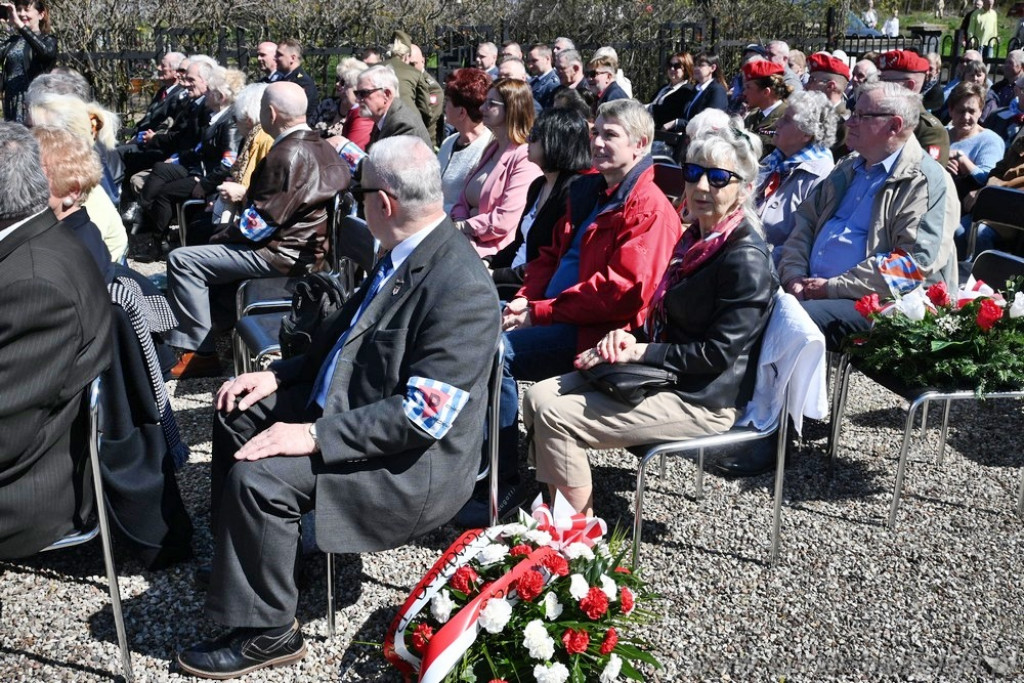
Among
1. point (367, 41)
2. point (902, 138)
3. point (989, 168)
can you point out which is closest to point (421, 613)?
point (902, 138)

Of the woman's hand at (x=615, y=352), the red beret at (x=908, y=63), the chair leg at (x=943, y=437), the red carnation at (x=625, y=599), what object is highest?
the red beret at (x=908, y=63)

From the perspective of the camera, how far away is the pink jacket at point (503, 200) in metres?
5.53

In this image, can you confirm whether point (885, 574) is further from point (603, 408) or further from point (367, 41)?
point (367, 41)

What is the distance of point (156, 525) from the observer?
3.66 m

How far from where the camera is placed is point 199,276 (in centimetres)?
562

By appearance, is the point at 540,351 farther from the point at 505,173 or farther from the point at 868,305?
the point at 505,173

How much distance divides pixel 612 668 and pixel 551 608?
0.23 m

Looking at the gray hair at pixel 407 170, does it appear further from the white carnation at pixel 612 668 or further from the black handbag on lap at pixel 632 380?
the white carnation at pixel 612 668

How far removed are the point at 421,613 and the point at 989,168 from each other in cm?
579

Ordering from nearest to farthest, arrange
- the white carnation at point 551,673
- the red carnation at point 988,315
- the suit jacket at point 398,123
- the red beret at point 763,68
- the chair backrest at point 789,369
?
1. the white carnation at point 551,673
2. the chair backrest at point 789,369
3. the red carnation at point 988,315
4. the red beret at point 763,68
5. the suit jacket at point 398,123

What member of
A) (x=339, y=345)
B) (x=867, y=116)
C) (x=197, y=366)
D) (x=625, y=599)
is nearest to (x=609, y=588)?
(x=625, y=599)

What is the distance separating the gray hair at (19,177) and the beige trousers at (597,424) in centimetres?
176

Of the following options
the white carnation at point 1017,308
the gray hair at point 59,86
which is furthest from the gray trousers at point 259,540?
the gray hair at point 59,86

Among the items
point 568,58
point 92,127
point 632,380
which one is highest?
point 92,127
